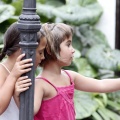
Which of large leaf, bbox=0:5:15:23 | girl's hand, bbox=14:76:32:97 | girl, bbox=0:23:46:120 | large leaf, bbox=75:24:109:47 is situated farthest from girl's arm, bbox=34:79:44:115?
large leaf, bbox=75:24:109:47

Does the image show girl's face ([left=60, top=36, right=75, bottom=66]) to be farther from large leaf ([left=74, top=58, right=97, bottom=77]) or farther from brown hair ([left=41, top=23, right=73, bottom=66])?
large leaf ([left=74, top=58, right=97, bottom=77])

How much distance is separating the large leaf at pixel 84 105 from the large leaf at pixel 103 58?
30.4 inches

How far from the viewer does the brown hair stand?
2.67m

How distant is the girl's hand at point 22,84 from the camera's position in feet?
6.87

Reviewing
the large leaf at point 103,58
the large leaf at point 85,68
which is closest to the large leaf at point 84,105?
the large leaf at point 85,68

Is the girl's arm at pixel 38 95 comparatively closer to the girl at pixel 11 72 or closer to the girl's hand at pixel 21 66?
the girl at pixel 11 72

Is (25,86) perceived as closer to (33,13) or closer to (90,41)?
(33,13)

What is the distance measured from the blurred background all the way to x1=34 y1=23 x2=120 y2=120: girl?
2.38m

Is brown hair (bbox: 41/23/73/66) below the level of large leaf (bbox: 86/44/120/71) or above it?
above

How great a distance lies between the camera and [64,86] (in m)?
2.69

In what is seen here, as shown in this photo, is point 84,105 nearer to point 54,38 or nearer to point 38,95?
point 54,38

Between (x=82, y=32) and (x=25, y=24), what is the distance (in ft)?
16.0

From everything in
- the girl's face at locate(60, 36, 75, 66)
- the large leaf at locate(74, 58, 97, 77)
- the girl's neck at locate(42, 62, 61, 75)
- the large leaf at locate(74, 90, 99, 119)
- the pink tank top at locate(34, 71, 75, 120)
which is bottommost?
the large leaf at locate(74, 90, 99, 119)

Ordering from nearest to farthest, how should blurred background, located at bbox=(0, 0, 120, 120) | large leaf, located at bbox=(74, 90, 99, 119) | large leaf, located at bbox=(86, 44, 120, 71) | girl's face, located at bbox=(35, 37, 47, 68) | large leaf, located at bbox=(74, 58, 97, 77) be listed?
girl's face, located at bbox=(35, 37, 47, 68)
large leaf, located at bbox=(74, 90, 99, 119)
blurred background, located at bbox=(0, 0, 120, 120)
large leaf, located at bbox=(74, 58, 97, 77)
large leaf, located at bbox=(86, 44, 120, 71)
